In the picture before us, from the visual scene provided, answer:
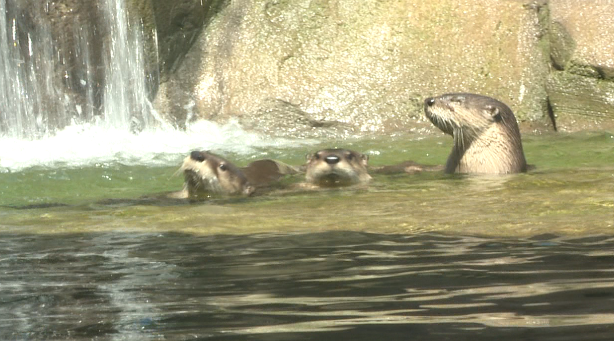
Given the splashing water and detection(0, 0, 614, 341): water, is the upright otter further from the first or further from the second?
the splashing water

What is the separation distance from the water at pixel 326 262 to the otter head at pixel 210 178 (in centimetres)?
35

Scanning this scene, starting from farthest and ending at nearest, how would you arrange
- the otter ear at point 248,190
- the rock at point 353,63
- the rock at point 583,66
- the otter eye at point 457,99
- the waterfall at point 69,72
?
the waterfall at point 69,72 → the rock at point 353,63 → the rock at point 583,66 → the otter eye at point 457,99 → the otter ear at point 248,190

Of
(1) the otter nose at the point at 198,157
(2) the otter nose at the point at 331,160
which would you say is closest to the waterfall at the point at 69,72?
(1) the otter nose at the point at 198,157

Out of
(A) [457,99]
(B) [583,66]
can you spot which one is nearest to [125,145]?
(A) [457,99]

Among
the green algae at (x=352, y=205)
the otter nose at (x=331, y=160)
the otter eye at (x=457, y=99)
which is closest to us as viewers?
the green algae at (x=352, y=205)

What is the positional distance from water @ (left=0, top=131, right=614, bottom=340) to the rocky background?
280 cm

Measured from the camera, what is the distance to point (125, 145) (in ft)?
28.2

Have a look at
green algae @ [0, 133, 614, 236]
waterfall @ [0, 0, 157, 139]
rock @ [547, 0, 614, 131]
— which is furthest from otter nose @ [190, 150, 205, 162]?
rock @ [547, 0, 614, 131]

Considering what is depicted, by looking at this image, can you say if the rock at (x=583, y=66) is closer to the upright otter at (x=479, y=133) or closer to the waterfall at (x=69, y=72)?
the upright otter at (x=479, y=133)

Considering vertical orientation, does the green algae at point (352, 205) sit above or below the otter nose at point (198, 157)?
below

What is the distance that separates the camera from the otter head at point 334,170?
6266 mm

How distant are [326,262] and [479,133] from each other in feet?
10.9

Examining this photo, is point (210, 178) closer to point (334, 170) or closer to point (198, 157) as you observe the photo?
point (198, 157)

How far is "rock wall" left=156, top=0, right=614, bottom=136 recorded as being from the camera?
9.20 metres
